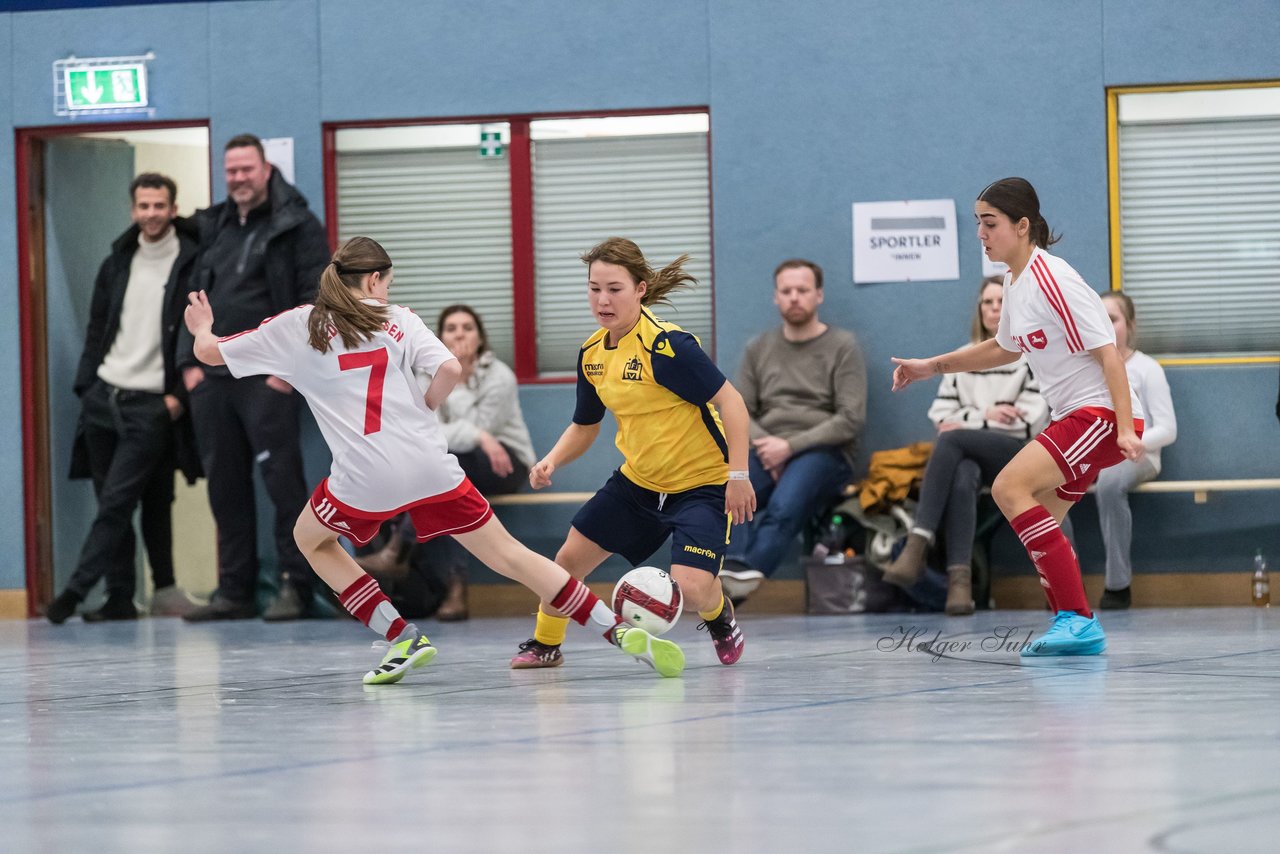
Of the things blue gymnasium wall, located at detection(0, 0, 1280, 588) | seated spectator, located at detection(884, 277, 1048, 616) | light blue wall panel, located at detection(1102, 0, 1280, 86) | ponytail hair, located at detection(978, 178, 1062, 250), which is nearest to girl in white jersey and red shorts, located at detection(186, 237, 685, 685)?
ponytail hair, located at detection(978, 178, 1062, 250)

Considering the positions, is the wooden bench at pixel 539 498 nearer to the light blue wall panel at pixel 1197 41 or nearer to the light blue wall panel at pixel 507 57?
the light blue wall panel at pixel 507 57

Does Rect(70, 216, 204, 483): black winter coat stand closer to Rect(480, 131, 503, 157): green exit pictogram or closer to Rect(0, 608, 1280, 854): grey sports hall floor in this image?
Rect(480, 131, 503, 157): green exit pictogram

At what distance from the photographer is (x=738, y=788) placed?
340 centimetres

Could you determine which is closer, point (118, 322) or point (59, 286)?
point (118, 322)

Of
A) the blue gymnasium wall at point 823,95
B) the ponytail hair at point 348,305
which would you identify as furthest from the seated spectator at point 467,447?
the ponytail hair at point 348,305

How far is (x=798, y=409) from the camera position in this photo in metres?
8.87

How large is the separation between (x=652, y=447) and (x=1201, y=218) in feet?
15.1

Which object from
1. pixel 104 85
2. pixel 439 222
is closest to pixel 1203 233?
pixel 439 222

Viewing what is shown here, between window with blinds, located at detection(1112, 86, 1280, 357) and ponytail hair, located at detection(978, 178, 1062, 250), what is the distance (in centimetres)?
325

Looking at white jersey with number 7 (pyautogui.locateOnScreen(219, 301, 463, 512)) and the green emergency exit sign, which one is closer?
white jersey with number 7 (pyautogui.locateOnScreen(219, 301, 463, 512))

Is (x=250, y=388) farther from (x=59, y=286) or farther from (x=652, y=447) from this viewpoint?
(x=652, y=447)

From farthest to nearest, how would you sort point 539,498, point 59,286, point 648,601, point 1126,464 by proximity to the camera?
point 59,286
point 539,498
point 1126,464
point 648,601

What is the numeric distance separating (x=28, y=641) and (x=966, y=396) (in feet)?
15.8

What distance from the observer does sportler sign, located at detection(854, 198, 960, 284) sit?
9.08 m
